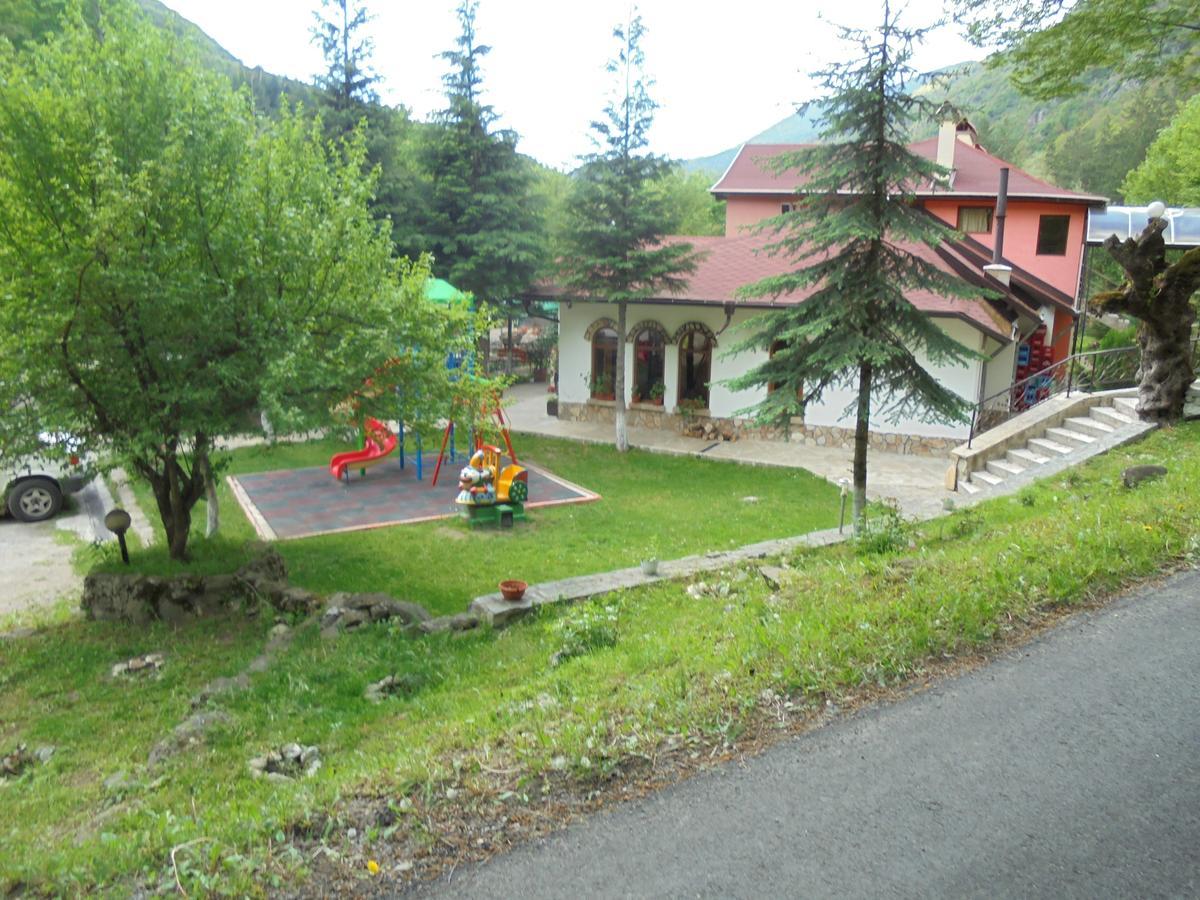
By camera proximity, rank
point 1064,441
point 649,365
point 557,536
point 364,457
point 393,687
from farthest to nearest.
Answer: point 649,365
point 364,457
point 1064,441
point 557,536
point 393,687

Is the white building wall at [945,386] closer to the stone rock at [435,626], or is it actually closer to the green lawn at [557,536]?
the green lawn at [557,536]

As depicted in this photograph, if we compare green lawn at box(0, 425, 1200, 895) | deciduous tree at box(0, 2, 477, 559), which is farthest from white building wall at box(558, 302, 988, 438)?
deciduous tree at box(0, 2, 477, 559)

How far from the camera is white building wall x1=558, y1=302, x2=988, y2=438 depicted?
61.1ft

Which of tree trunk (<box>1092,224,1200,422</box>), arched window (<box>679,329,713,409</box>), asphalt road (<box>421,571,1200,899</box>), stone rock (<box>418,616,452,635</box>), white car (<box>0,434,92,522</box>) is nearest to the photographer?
asphalt road (<box>421,571,1200,899</box>)

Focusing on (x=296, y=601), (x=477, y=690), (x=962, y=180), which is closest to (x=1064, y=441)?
(x=477, y=690)

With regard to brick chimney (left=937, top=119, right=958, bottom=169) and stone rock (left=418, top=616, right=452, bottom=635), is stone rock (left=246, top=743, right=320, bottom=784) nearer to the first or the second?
stone rock (left=418, top=616, right=452, bottom=635)

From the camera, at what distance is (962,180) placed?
1047 inches

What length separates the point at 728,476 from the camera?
685 inches

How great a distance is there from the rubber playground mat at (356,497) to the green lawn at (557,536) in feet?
1.22

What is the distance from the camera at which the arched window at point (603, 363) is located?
22750 mm

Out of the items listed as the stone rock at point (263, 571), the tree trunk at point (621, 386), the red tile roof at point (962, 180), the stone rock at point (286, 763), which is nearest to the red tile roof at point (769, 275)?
the tree trunk at point (621, 386)

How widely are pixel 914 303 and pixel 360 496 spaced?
1202 cm

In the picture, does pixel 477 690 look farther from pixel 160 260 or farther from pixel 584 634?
pixel 160 260

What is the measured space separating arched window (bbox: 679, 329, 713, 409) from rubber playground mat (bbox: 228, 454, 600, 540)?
17.9ft
